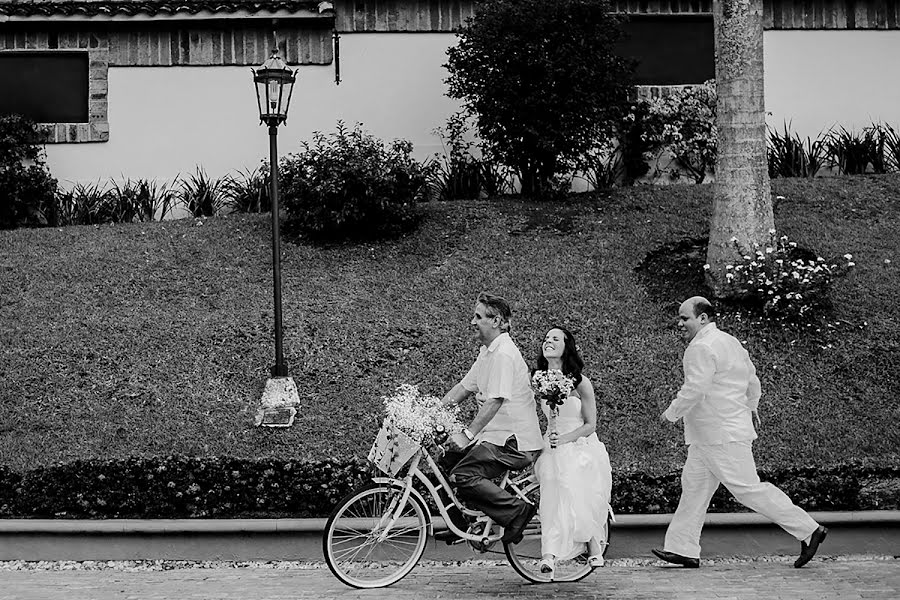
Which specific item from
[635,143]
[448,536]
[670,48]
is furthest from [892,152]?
[448,536]

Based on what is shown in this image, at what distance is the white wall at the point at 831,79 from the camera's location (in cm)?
1675

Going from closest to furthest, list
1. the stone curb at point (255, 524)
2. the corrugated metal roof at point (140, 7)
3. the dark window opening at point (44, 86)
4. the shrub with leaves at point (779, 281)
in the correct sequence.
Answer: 1. the stone curb at point (255, 524)
2. the shrub with leaves at point (779, 281)
3. the corrugated metal roof at point (140, 7)
4. the dark window opening at point (44, 86)

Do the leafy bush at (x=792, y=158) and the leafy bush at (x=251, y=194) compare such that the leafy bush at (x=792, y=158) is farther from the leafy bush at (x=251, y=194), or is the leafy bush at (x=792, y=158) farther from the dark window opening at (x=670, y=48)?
the leafy bush at (x=251, y=194)

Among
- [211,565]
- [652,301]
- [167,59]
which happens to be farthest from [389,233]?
[211,565]

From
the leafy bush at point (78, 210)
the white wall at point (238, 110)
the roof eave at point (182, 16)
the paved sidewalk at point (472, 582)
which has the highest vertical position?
the roof eave at point (182, 16)

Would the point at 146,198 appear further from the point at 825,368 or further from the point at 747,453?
the point at 747,453

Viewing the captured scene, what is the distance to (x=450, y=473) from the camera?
23.3 ft

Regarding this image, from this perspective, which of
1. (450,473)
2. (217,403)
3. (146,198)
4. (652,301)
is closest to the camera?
(450,473)

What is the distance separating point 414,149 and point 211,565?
29.8 feet

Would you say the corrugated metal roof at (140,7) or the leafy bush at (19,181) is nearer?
the leafy bush at (19,181)

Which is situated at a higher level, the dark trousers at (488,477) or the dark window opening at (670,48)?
the dark window opening at (670,48)

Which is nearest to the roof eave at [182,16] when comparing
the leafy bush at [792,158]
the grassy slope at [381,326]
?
the grassy slope at [381,326]

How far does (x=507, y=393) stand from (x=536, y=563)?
1161 mm

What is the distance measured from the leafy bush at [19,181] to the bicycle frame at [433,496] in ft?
33.4
